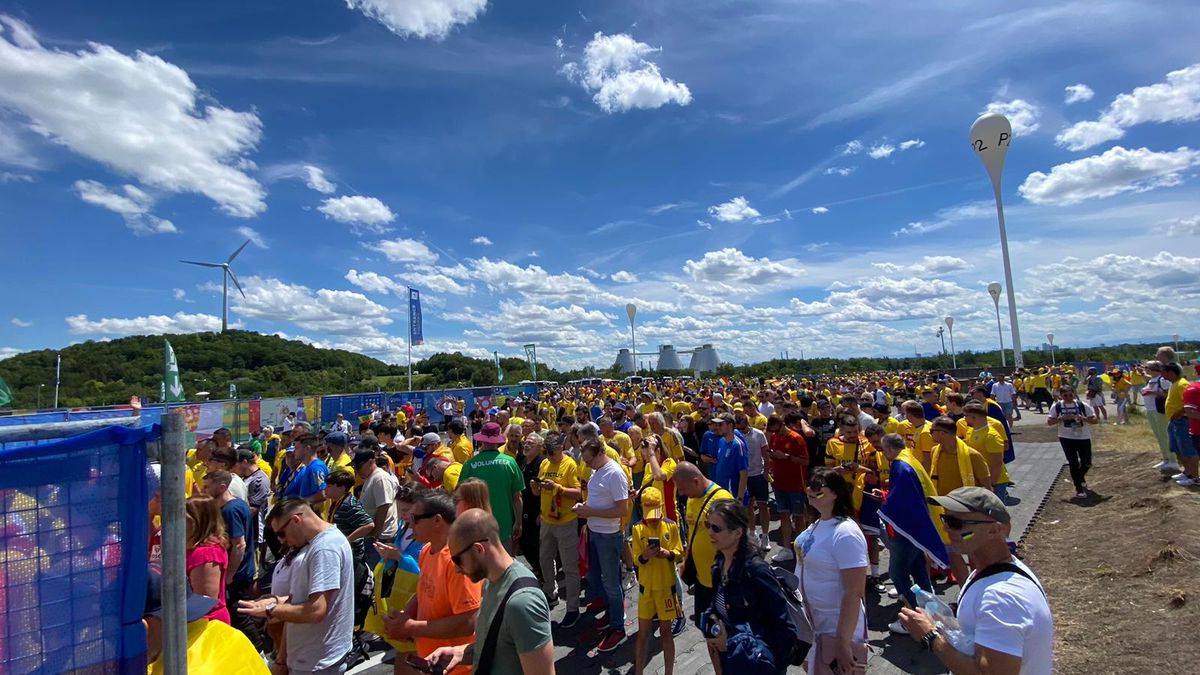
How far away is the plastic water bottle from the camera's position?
2.13m

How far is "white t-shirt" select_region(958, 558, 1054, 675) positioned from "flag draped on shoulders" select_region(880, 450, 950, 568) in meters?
2.59

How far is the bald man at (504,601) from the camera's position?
2.27 m

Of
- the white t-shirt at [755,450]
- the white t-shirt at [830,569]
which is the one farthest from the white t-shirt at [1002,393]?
the white t-shirt at [830,569]

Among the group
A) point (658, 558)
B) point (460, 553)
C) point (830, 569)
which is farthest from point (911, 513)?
point (460, 553)

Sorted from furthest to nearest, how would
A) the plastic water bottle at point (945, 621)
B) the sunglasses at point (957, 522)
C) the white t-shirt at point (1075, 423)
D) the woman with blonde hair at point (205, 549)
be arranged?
1. the white t-shirt at point (1075, 423)
2. the woman with blonde hair at point (205, 549)
3. the sunglasses at point (957, 522)
4. the plastic water bottle at point (945, 621)

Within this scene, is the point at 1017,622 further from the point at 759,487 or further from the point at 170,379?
the point at 170,379

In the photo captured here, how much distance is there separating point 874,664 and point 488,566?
145 inches

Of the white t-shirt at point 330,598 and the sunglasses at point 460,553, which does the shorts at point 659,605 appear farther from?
the sunglasses at point 460,553

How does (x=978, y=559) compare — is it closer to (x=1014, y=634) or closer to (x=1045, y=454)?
(x=1014, y=634)

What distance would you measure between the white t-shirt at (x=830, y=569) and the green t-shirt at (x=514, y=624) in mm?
1606

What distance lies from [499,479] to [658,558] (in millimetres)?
1956

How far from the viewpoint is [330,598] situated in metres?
3.18

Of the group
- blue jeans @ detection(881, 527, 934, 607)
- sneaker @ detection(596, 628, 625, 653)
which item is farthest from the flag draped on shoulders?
sneaker @ detection(596, 628, 625, 653)

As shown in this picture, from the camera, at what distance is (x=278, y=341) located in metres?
76.8
